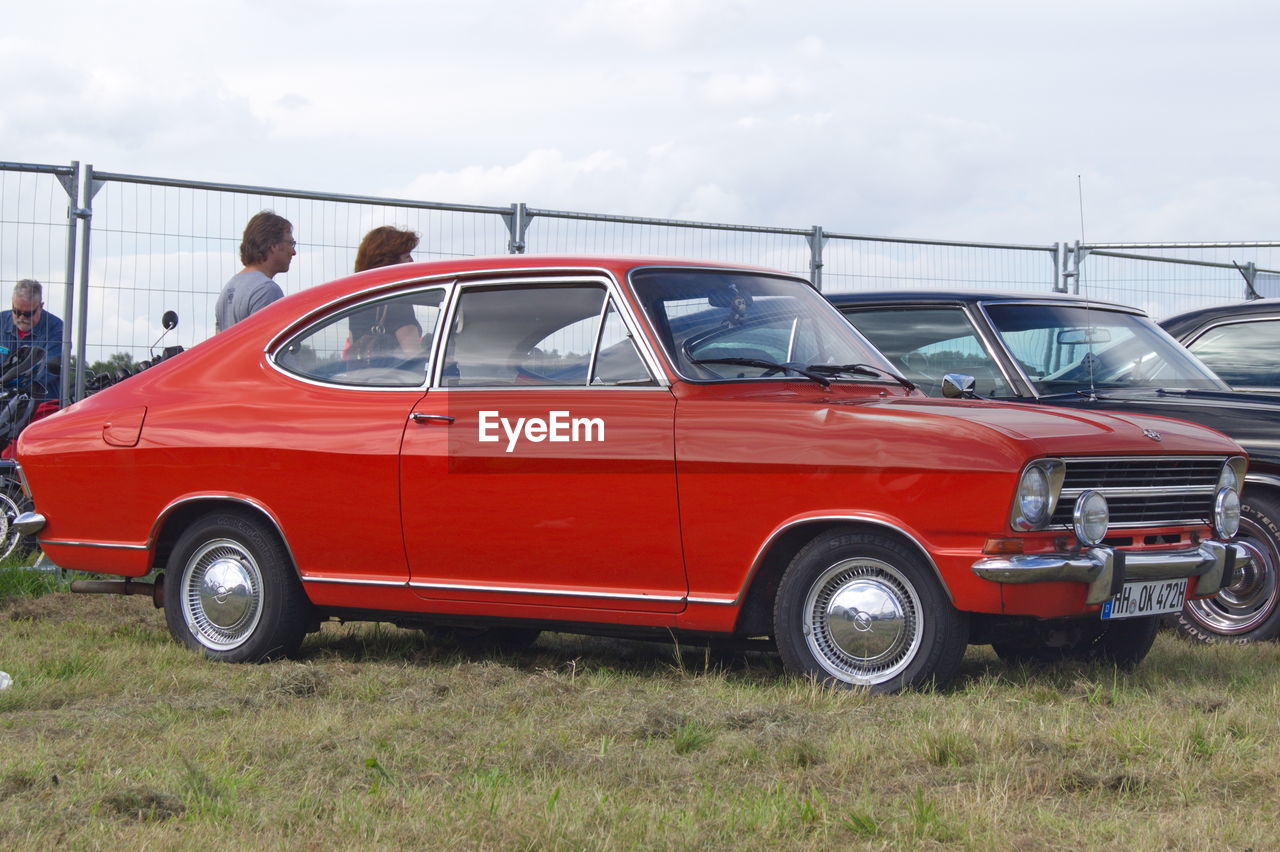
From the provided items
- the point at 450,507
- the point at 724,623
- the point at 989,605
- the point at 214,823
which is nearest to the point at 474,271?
the point at 450,507

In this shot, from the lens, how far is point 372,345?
6.51 m

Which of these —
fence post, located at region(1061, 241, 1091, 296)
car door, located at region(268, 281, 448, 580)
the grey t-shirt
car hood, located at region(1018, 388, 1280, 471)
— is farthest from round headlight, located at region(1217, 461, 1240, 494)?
fence post, located at region(1061, 241, 1091, 296)

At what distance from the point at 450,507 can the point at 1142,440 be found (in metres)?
2.63

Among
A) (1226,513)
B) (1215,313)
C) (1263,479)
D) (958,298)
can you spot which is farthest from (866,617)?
(1215,313)

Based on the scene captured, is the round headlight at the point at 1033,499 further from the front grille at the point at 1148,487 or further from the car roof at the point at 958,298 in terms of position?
the car roof at the point at 958,298

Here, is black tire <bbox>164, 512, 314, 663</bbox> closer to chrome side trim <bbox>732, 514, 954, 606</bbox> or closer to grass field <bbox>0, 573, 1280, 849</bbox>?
grass field <bbox>0, 573, 1280, 849</bbox>

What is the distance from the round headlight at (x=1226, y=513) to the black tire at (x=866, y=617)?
1.36 meters

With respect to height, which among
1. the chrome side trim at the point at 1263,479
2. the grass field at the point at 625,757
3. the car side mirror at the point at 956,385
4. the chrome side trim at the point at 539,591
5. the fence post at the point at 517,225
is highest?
the fence post at the point at 517,225

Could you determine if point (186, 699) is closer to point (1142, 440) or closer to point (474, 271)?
point (474, 271)

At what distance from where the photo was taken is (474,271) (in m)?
6.40

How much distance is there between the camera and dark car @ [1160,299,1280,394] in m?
8.42

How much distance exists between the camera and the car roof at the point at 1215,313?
8.51m

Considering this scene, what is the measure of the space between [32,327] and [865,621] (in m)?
6.75

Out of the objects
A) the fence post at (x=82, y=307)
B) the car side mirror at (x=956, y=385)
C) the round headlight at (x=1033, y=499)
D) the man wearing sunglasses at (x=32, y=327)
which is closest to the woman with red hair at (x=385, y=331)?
the car side mirror at (x=956, y=385)
